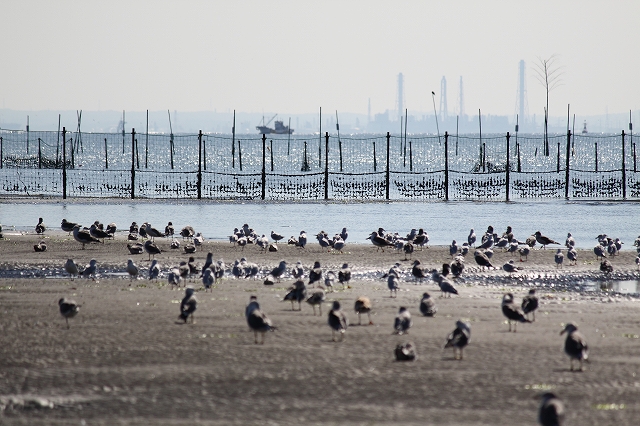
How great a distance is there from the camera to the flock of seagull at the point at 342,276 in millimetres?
12109

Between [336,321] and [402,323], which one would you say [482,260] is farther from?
[336,321]

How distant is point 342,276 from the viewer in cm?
1894

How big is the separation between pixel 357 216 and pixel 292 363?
103 feet

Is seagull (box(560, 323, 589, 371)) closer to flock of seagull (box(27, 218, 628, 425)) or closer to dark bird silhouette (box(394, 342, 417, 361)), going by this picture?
flock of seagull (box(27, 218, 628, 425))

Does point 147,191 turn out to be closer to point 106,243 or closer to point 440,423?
point 106,243

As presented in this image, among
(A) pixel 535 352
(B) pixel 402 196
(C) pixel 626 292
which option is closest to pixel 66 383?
(A) pixel 535 352

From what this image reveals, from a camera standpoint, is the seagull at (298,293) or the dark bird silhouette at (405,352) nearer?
the dark bird silhouette at (405,352)

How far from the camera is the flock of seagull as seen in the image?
12109 millimetres

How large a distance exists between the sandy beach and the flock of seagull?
245 millimetres

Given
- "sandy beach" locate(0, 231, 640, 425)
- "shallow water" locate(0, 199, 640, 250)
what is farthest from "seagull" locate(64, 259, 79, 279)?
"shallow water" locate(0, 199, 640, 250)

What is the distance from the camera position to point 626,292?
1952 centimetres

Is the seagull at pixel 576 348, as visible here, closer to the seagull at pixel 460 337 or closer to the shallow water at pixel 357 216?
the seagull at pixel 460 337

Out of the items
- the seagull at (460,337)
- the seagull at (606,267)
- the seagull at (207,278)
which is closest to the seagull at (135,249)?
the seagull at (207,278)

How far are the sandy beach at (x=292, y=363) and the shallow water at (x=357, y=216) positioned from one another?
1507cm
